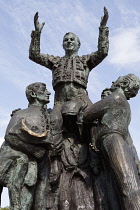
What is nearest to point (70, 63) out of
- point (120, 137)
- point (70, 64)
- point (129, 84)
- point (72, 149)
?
point (70, 64)

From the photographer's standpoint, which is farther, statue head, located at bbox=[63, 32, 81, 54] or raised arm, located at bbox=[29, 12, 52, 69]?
statue head, located at bbox=[63, 32, 81, 54]

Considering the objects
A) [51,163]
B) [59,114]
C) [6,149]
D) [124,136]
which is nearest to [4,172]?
[6,149]

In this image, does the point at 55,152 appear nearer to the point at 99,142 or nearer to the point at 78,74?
the point at 99,142

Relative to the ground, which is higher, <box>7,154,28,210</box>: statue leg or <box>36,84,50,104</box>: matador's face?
<box>36,84,50,104</box>: matador's face

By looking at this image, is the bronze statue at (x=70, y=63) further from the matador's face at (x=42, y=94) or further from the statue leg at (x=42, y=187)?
the statue leg at (x=42, y=187)

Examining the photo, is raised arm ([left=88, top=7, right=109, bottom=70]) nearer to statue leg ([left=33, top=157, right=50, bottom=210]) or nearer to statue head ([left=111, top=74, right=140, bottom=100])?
statue head ([left=111, top=74, right=140, bottom=100])

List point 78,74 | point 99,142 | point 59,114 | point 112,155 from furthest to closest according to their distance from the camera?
point 78,74, point 59,114, point 99,142, point 112,155

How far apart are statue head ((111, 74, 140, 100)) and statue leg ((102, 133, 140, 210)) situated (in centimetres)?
98

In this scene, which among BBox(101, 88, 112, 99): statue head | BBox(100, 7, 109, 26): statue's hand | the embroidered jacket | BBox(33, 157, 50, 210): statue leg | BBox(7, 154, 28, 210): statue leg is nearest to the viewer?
BBox(7, 154, 28, 210): statue leg

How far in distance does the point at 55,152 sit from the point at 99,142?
80 cm

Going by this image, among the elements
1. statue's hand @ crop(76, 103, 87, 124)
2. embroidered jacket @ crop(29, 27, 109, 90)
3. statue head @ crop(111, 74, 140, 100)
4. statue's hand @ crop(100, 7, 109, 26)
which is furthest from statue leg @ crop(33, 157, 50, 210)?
statue's hand @ crop(100, 7, 109, 26)

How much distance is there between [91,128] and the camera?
680 centimetres

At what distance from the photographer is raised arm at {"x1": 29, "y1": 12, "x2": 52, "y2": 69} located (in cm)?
736

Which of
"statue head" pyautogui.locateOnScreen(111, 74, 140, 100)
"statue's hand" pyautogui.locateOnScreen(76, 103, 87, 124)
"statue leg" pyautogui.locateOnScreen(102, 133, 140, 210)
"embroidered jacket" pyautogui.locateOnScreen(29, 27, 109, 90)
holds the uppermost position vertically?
"embroidered jacket" pyautogui.locateOnScreen(29, 27, 109, 90)
